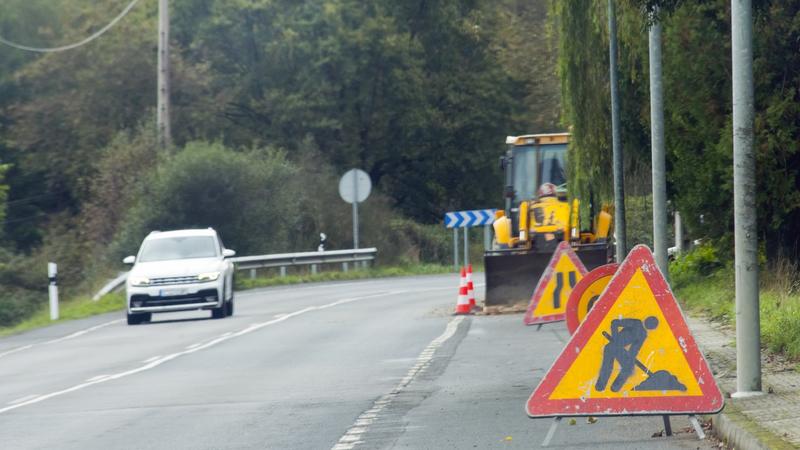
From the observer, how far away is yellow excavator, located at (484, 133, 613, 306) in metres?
25.6

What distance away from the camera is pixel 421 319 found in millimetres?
25422

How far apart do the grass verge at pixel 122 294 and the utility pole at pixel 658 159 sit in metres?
12.7

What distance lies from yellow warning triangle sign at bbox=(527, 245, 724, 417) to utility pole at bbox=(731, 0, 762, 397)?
A: 1.45 metres

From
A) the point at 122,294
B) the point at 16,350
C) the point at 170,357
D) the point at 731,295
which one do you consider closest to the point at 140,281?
the point at 16,350

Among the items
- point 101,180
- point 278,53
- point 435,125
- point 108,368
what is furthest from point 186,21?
point 108,368

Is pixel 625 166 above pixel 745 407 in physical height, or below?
above

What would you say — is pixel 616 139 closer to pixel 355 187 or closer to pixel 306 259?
pixel 306 259

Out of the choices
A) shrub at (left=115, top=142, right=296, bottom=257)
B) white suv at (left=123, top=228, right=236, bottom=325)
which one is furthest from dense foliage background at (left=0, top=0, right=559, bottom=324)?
white suv at (left=123, top=228, right=236, bottom=325)

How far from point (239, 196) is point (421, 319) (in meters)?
18.9

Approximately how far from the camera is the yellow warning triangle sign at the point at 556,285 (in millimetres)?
19109

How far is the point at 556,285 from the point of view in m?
19.3

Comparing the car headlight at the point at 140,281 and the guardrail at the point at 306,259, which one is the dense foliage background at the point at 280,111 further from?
the car headlight at the point at 140,281

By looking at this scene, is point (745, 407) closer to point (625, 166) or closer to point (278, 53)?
point (625, 166)

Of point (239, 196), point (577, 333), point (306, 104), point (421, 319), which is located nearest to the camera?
point (577, 333)
